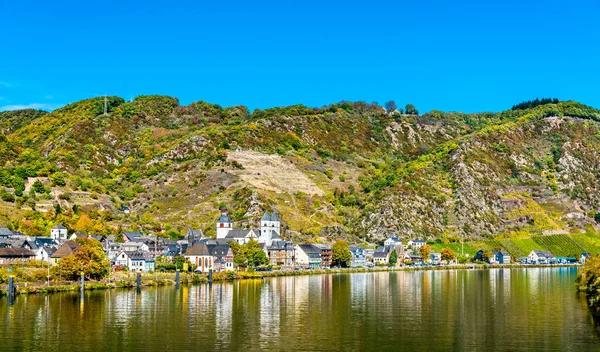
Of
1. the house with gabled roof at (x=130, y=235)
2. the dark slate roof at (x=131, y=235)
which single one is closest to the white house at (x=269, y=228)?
the dark slate roof at (x=131, y=235)

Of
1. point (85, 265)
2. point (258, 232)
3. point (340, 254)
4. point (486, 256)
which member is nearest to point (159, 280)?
point (85, 265)

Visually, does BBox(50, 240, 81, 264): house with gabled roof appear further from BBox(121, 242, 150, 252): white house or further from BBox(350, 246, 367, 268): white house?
BBox(350, 246, 367, 268): white house

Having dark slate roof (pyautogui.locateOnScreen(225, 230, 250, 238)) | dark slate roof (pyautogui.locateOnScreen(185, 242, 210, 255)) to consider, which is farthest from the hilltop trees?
dark slate roof (pyautogui.locateOnScreen(225, 230, 250, 238))

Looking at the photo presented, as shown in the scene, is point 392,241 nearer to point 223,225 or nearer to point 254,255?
point 223,225

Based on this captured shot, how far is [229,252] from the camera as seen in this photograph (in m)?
113

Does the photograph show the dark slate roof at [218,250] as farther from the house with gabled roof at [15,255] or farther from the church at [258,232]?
the house with gabled roof at [15,255]

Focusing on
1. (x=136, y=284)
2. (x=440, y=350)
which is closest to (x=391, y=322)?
(x=440, y=350)

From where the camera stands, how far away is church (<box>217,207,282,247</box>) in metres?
139

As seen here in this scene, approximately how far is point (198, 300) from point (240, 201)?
316 ft

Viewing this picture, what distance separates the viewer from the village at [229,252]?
3979 inches

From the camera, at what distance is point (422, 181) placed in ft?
653

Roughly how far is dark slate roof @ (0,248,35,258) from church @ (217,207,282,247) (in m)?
46.2

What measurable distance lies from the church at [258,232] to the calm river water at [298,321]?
57153 mm

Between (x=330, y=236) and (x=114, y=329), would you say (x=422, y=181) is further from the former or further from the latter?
(x=114, y=329)
